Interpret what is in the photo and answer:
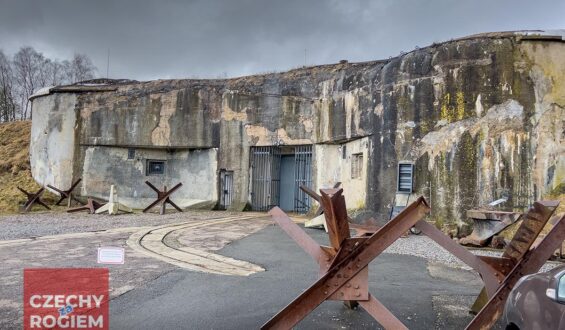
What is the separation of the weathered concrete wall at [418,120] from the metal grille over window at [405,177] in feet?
0.49

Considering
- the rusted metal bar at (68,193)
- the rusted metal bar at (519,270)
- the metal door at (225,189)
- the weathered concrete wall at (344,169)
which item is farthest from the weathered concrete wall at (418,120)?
the rusted metal bar at (519,270)

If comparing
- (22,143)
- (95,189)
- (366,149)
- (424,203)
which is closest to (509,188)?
(366,149)

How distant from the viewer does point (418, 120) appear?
11.4 meters

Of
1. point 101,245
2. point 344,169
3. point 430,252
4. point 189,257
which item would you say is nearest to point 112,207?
point 101,245

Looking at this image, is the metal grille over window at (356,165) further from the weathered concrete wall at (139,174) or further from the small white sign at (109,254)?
the small white sign at (109,254)

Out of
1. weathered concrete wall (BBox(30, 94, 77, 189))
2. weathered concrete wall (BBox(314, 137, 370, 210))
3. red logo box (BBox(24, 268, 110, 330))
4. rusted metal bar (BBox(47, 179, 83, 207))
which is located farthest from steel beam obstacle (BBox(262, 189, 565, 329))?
weathered concrete wall (BBox(30, 94, 77, 189))

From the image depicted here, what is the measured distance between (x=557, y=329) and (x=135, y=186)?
17422 mm

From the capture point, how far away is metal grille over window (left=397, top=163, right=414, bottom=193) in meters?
11.4

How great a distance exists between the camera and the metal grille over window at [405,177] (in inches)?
448

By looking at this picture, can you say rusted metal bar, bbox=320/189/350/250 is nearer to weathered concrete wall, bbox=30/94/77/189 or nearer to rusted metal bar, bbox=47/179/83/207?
rusted metal bar, bbox=47/179/83/207

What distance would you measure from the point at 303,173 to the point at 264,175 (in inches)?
59.6

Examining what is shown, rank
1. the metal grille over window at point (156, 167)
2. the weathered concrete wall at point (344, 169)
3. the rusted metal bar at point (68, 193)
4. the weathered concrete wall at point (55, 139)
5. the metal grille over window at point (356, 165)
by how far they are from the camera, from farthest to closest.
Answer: the metal grille over window at point (156, 167) < the weathered concrete wall at point (55, 139) < the rusted metal bar at point (68, 193) < the metal grille over window at point (356, 165) < the weathered concrete wall at point (344, 169)

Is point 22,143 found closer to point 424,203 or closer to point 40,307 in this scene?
point 40,307

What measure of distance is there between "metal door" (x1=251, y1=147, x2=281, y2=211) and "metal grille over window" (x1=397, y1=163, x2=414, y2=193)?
589 cm
